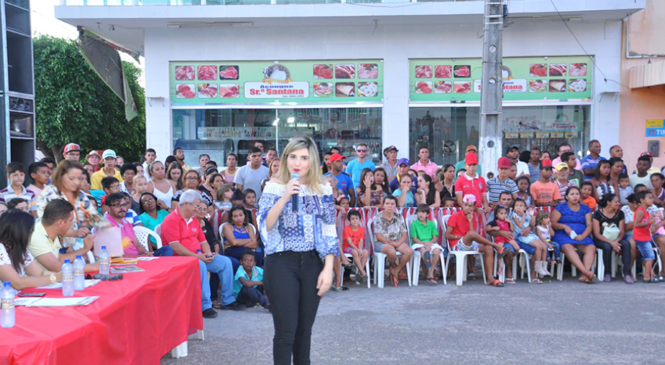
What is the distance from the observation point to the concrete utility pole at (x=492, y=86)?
10141 millimetres

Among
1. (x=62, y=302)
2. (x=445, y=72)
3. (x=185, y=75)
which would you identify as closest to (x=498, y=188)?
(x=445, y=72)

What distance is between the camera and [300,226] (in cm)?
357

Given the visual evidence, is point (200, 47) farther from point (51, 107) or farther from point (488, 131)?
point (51, 107)

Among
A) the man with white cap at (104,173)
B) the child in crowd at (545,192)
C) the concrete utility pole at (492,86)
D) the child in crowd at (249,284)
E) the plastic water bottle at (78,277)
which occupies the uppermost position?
the concrete utility pole at (492,86)

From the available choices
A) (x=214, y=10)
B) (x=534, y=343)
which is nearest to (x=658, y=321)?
(x=534, y=343)

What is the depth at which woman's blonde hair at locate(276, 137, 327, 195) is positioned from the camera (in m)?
3.59

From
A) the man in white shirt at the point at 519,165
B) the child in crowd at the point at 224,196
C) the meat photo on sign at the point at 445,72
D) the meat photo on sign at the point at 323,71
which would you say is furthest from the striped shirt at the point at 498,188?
the meat photo on sign at the point at 323,71

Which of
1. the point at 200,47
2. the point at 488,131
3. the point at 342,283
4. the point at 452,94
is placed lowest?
the point at 342,283

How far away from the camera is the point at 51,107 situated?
87.5ft

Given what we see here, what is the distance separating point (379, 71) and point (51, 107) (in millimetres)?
19304

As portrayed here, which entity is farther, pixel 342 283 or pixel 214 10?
pixel 214 10

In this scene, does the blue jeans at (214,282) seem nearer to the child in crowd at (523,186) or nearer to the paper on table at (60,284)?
the paper on table at (60,284)

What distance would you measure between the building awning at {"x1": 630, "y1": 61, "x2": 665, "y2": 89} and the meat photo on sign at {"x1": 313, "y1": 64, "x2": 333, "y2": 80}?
727 cm

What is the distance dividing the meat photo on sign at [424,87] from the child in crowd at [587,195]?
5451 millimetres
